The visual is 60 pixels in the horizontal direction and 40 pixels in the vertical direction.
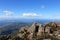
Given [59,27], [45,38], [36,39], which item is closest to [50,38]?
[45,38]

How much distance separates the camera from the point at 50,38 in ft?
177

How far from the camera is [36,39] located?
174 ft

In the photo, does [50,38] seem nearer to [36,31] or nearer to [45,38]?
[45,38]

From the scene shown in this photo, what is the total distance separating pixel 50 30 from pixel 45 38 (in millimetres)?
11860

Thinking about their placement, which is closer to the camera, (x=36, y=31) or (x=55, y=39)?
(x=55, y=39)

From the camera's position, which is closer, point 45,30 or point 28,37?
point 28,37

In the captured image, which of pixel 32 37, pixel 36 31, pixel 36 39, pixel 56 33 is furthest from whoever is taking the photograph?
pixel 36 31

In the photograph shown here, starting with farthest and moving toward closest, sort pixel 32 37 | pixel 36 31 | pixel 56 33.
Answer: pixel 36 31 < pixel 56 33 < pixel 32 37

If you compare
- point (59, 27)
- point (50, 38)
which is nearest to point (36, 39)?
point (50, 38)

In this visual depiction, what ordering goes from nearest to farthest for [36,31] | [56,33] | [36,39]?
[36,39] < [56,33] < [36,31]

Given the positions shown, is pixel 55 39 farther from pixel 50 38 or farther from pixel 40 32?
pixel 40 32

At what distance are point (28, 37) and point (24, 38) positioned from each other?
68.9 inches

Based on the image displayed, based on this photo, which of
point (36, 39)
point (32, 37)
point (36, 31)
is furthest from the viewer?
point (36, 31)

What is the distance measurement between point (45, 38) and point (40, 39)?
2.16m
